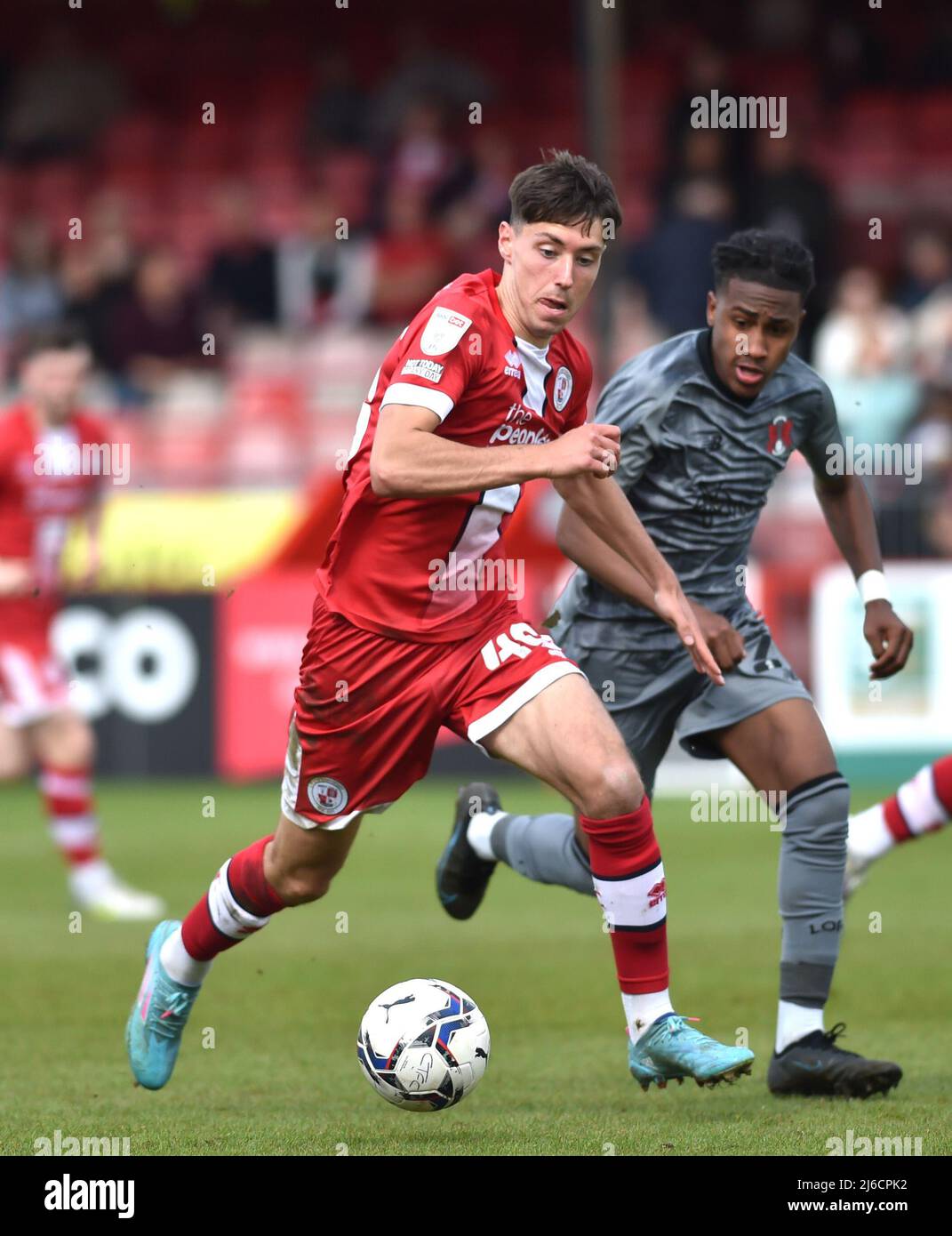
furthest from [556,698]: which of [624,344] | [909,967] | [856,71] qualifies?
[856,71]

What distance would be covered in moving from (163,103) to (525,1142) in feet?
55.4

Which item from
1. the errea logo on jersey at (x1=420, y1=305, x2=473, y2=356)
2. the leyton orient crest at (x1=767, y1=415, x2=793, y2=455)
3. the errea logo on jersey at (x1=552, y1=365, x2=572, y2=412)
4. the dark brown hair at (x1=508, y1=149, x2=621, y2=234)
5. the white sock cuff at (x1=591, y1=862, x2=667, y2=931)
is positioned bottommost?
the white sock cuff at (x1=591, y1=862, x2=667, y2=931)

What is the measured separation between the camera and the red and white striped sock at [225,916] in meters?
5.33

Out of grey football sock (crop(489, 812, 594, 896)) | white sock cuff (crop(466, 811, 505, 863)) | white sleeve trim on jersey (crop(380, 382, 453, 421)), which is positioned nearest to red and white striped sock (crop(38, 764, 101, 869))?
white sock cuff (crop(466, 811, 505, 863))

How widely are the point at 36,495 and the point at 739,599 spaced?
14.7ft

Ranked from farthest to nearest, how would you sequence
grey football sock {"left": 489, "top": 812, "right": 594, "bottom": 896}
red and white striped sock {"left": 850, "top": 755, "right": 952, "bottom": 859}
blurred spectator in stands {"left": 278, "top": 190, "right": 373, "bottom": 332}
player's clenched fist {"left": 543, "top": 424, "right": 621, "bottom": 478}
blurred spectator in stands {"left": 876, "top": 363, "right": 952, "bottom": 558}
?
blurred spectator in stands {"left": 278, "top": 190, "right": 373, "bottom": 332} → blurred spectator in stands {"left": 876, "top": 363, "right": 952, "bottom": 558} → red and white striped sock {"left": 850, "top": 755, "right": 952, "bottom": 859} → grey football sock {"left": 489, "top": 812, "right": 594, "bottom": 896} → player's clenched fist {"left": 543, "top": 424, "right": 621, "bottom": 478}

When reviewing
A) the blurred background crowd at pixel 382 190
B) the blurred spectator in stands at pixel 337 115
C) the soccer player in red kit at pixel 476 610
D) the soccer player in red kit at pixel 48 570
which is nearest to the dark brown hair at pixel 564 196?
the soccer player in red kit at pixel 476 610

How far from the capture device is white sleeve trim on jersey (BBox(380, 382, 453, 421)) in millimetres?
4762

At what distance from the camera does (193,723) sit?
42.7 ft

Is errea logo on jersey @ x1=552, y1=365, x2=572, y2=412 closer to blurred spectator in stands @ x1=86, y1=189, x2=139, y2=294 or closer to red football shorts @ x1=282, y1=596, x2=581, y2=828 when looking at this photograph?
red football shorts @ x1=282, y1=596, x2=581, y2=828

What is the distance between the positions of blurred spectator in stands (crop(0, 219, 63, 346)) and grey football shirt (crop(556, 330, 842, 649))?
11.6 m

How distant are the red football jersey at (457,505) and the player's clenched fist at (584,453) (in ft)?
1.25

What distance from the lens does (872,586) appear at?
594cm

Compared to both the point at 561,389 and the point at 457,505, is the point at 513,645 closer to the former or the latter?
the point at 457,505
